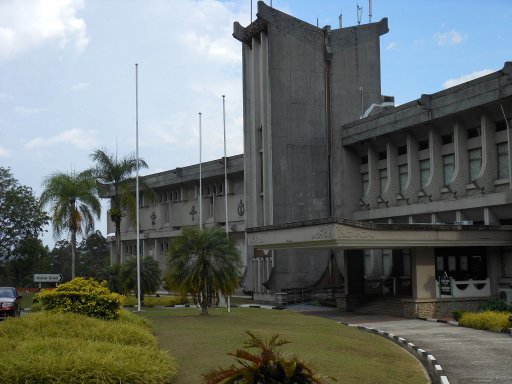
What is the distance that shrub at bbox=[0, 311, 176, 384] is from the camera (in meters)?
11.4

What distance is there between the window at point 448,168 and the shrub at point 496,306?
968 centimetres

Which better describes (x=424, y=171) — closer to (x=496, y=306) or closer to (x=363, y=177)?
(x=363, y=177)

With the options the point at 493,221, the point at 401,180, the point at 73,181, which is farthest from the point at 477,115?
the point at 73,181


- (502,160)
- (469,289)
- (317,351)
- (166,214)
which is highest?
(502,160)

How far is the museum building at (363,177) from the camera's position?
3269 centimetres

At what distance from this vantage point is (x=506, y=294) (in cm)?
3238

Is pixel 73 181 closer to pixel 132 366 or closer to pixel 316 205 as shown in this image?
pixel 316 205

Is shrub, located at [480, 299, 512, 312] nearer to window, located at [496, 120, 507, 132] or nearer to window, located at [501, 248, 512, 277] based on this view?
window, located at [501, 248, 512, 277]

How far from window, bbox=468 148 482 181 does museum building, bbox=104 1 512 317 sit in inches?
3.0

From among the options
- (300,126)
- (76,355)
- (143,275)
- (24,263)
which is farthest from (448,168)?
(24,263)

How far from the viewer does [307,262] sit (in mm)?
46906

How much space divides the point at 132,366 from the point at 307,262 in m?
35.5

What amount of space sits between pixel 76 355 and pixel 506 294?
25134mm

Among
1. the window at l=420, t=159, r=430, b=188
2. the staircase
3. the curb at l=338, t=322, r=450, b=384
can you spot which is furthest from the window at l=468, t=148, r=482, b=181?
the curb at l=338, t=322, r=450, b=384
